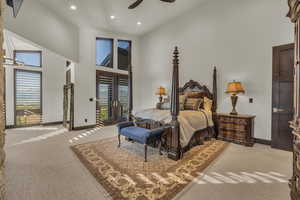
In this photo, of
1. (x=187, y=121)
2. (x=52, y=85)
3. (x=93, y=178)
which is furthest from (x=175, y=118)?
(x=52, y=85)

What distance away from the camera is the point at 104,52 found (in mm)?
6703

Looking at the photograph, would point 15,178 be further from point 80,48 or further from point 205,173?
point 80,48

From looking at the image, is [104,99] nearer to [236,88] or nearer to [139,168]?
[139,168]

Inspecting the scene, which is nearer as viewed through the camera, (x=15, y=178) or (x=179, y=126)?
(x=15, y=178)

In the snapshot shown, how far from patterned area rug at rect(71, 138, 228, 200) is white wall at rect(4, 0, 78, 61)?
280 cm

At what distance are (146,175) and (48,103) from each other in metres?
6.10

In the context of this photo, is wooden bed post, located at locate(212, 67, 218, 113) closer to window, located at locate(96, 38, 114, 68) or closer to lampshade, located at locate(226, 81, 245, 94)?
lampshade, located at locate(226, 81, 245, 94)

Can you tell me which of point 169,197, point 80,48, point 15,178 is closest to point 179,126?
point 169,197

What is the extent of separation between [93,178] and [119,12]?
4998mm

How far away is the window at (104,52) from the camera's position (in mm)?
6473

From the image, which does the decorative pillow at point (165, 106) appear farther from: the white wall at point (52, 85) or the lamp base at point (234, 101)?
the white wall at point (52, 85)

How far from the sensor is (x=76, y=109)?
570 cm

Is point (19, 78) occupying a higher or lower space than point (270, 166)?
higher

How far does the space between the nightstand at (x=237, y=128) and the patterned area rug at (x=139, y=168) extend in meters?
0.45
